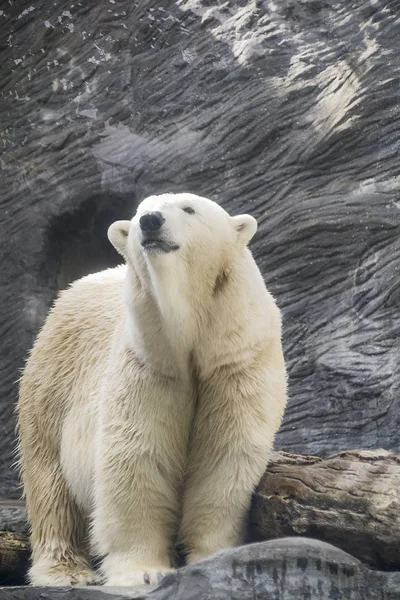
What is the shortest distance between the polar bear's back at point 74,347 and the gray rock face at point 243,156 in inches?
64.5

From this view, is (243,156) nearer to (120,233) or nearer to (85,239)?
(85,239)

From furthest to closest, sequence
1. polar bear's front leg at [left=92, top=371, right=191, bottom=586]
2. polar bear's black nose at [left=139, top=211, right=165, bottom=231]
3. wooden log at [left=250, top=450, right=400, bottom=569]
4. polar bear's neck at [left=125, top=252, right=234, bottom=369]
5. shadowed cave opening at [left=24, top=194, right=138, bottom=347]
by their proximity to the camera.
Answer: shadowed cave opening at [left=24, top=194, right=138, bottom=347], polar bear's front leg at [left=92, top=371, right=191, bottom=586], polar bear's neck at [left=125, top=252, right=234, bottom=369], polar bear's black nose at [left=139, top=211, right=165, bottom=231], wooden log at [left=250, top=450, right=400, bottom=569]

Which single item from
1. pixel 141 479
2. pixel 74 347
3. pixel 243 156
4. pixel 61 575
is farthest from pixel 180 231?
pixel 243 156

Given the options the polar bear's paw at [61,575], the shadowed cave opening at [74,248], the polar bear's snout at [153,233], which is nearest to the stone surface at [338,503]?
the polar bear's paw at [61,575]

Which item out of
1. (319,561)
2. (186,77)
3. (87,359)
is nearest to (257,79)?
(186,77)

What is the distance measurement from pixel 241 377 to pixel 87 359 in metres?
1.02

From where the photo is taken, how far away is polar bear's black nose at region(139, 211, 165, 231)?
3818 mm

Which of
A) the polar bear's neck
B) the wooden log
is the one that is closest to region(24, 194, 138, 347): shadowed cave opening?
the polar bear's neck

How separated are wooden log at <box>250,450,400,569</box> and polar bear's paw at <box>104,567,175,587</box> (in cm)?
48

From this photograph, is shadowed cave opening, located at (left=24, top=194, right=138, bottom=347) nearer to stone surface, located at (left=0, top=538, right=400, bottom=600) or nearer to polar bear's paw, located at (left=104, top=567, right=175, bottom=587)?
polar bear's paw, located at (left=104, top=567, right=175, bottom=587)

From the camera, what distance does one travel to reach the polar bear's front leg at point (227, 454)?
13.2 feet

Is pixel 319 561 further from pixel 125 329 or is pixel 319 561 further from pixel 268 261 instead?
pixel 268 261

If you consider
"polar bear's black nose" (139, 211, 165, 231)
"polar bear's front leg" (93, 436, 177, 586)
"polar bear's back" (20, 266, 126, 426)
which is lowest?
"polar bear's front leg" (93, 436, 177, 586)

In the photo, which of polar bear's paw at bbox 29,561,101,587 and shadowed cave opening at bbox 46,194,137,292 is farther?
shadowed cave opening at bbox 46,194,137,292
